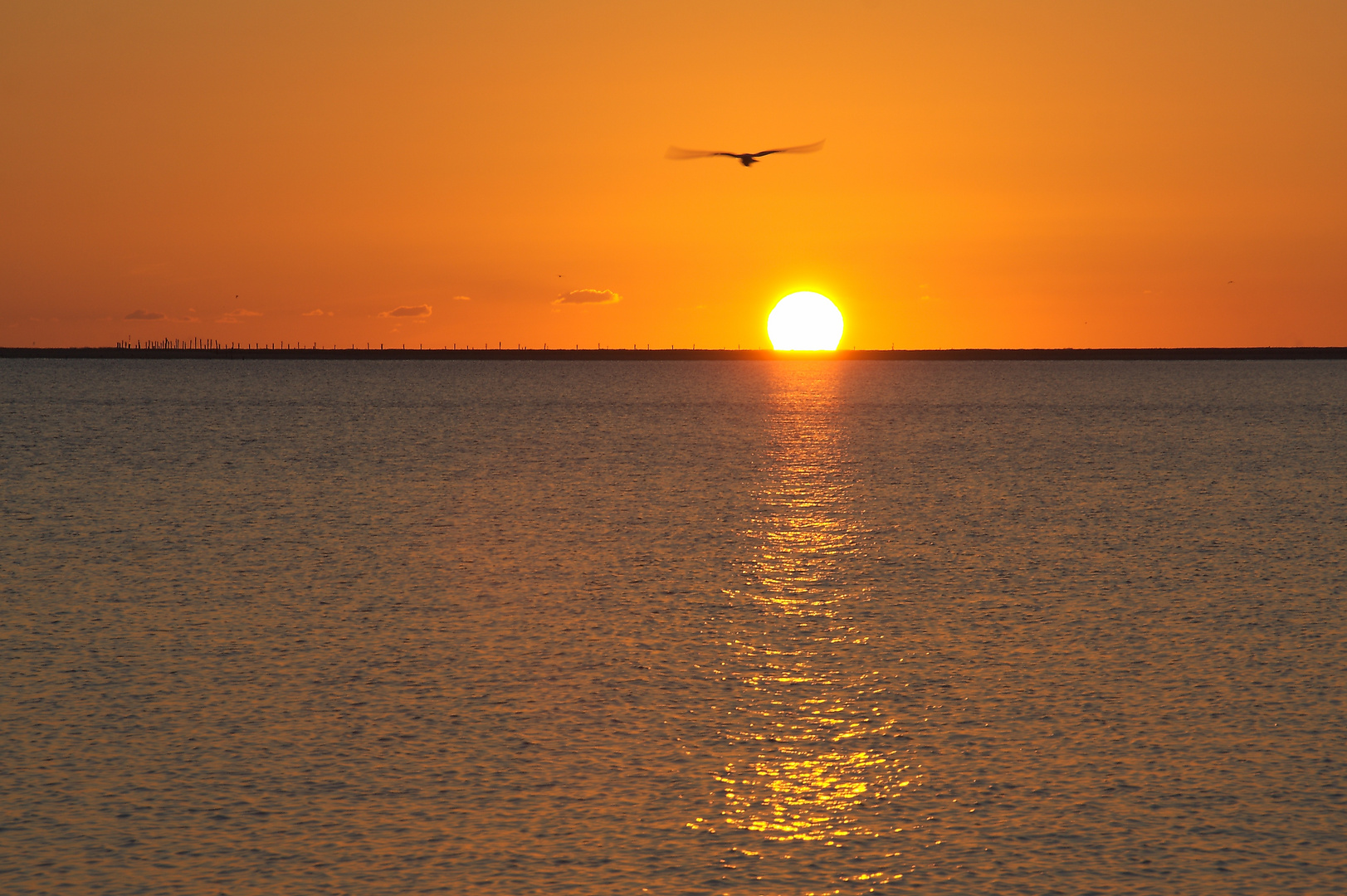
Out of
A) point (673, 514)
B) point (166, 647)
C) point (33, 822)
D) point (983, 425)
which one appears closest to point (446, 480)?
point (673, 514)

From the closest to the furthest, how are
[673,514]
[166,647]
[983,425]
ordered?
[166,647], [673,514], [983,425]

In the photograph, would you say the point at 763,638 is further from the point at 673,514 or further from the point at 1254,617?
the point at 673,514

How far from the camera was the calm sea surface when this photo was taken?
13664mm

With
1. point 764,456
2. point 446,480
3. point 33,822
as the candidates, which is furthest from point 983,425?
point 33,822

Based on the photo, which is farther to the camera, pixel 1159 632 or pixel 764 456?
pixel 764 456

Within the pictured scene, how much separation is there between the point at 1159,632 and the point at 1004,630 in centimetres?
276

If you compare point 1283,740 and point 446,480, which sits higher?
point 446,480

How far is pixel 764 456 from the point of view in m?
75.3

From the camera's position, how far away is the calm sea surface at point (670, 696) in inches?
Answer: 538

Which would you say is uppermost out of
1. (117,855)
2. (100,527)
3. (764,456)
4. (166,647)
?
(764,456)

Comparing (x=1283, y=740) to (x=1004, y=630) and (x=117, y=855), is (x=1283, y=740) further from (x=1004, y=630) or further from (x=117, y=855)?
(x=117, y=855)

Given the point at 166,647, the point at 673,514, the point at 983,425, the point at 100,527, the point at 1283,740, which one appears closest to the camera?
the point at 1283,740

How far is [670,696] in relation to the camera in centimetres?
1981

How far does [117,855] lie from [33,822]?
151 cm
